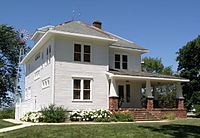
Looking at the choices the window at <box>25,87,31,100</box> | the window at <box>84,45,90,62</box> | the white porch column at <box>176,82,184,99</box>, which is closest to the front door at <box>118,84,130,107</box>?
the white porch column at <box>176,82,184,99</box>

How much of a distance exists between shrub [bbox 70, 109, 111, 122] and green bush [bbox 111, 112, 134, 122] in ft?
1.78

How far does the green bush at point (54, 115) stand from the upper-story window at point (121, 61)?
753 centimetres

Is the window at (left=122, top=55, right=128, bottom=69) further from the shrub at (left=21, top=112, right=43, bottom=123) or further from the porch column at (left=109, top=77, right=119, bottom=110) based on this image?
the shrub at (left=21, top=112, right=43, bottom=123)

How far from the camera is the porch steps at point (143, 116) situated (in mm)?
19203

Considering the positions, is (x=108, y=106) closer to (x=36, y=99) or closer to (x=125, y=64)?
(x=125, y=64)

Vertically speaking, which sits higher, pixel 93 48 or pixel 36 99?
pixel 93 48

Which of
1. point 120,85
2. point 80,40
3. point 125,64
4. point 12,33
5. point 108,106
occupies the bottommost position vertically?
point 108,106

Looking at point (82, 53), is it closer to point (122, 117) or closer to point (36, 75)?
point (122, 117)

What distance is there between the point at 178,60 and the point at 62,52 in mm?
16653

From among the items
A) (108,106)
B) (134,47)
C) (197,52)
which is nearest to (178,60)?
(197,52)

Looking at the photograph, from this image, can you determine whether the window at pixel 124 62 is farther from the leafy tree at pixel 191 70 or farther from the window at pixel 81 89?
the leafy tree at pixel 191 70

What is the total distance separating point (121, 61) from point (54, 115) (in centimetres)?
887

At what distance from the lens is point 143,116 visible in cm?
1944

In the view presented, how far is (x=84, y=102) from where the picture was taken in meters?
18.9
